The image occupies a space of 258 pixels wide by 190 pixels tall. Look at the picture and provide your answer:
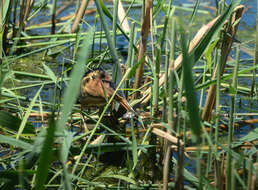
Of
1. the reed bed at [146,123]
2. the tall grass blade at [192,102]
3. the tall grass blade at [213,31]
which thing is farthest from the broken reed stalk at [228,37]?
the tall grass blade at [192,102]

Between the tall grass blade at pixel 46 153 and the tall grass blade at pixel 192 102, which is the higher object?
the tall grass blade at pixel 192 102

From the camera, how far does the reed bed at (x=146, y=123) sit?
131 cm

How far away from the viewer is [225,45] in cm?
219

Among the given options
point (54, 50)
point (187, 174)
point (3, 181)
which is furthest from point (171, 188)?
point (54, 50)

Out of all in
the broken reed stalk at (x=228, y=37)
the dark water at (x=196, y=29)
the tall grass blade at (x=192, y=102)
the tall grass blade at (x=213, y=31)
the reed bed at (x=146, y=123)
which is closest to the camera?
the tall grass blade at (x=192, y=102)

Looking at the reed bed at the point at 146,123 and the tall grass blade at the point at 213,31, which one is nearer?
the reed bed at the point at 146,123

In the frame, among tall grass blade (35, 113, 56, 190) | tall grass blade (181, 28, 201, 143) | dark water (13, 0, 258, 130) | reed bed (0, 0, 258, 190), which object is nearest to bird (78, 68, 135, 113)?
reed bed (0, 0, 258, 190)

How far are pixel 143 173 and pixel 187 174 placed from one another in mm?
276

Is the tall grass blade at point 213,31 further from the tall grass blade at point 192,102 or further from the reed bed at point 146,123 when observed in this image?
the tall grass blade at point 192,102

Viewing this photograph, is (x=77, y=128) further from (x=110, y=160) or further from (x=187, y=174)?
(x=187, y=174)

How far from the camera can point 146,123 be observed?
2.10m

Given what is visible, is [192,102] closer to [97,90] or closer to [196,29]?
[97,90]

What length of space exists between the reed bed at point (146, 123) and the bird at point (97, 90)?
5cm

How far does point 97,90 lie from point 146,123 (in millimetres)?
307
